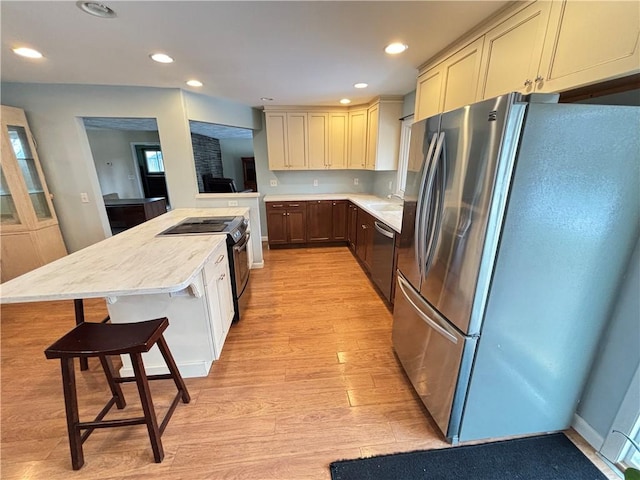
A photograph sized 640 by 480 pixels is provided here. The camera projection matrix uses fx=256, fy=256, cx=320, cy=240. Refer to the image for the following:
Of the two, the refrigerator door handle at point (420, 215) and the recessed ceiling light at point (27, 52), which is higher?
the recessed ceiling light at point (27, 52)

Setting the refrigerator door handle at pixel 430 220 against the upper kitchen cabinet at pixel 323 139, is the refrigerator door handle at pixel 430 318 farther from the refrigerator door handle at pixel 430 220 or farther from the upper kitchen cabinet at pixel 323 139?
the upper kitchen cabinet at pixel 323 139

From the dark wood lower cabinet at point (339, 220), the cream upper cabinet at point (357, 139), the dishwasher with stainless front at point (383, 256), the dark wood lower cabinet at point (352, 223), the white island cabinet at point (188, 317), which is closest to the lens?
the white island cabinet at point (188, 317)

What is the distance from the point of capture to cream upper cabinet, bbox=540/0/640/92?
3.07 feet

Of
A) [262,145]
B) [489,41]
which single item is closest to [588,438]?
[489,41]

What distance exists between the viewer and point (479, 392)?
1296 mm

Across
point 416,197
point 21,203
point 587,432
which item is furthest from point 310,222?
point 587,432

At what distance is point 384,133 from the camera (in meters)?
3.65

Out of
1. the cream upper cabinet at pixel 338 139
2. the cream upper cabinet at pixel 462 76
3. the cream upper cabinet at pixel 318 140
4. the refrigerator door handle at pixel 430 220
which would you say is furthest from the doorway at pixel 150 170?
the refrigerator door handle at pixel 430 220

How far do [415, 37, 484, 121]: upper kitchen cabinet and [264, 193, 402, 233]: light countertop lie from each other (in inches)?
39.6

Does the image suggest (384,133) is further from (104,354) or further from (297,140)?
(104,354)

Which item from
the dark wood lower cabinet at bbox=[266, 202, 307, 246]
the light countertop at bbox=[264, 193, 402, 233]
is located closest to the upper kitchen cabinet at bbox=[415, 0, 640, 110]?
the light countertop at bbox=[264, 193, 402, 233]

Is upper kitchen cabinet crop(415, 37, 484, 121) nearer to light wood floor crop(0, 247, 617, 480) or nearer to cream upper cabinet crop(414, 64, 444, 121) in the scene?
cream upper cabinet crop(414, 64, 444, 121)

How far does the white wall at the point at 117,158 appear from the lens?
6359 millimetres

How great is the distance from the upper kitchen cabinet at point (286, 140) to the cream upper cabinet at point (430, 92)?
2.17 m
